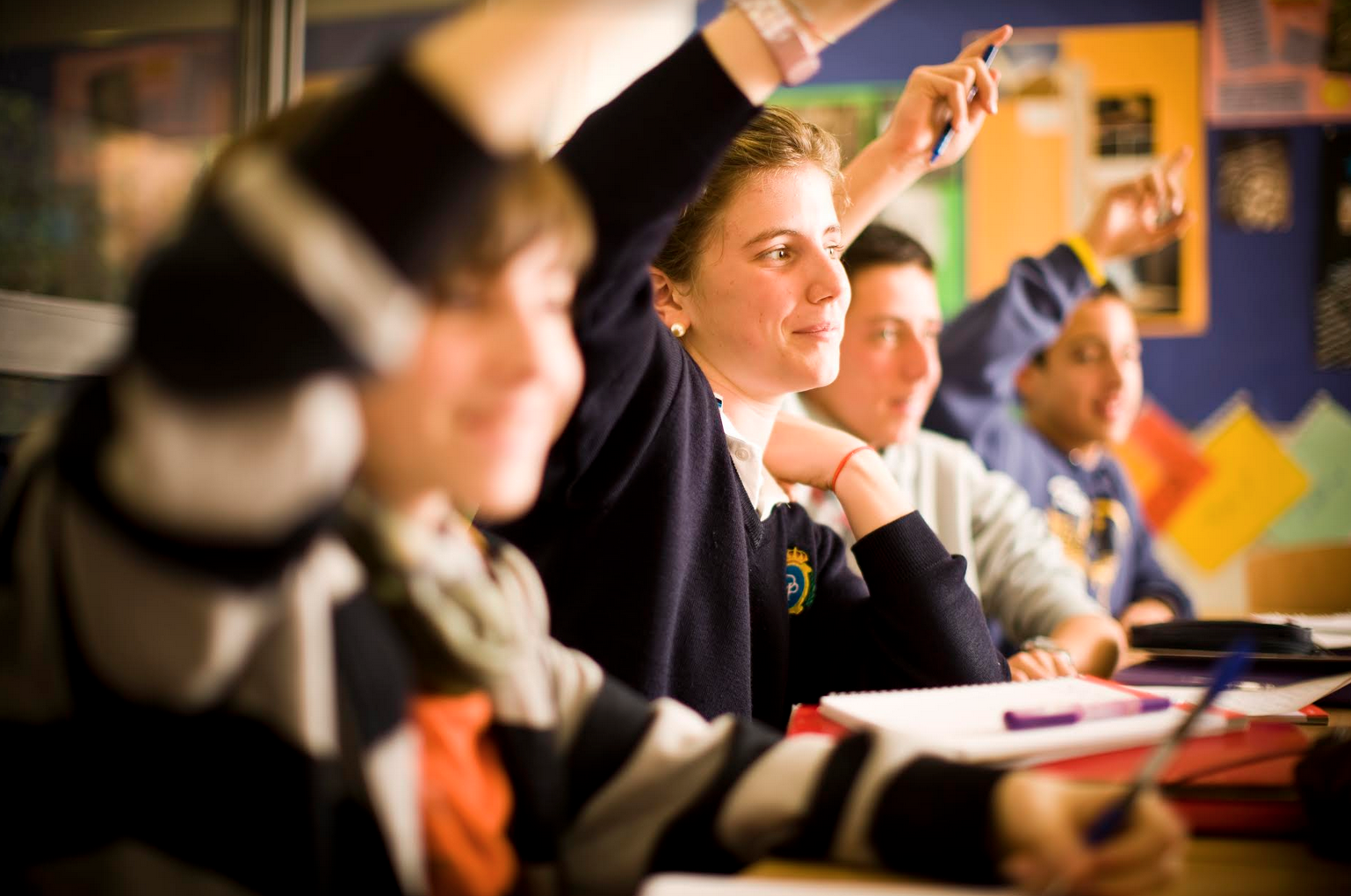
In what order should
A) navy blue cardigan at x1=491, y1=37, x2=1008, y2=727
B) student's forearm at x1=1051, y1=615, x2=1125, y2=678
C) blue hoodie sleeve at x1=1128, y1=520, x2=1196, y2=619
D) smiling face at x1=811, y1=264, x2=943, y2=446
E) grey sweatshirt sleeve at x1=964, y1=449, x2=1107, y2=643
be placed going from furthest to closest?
blue hoodie sleeve at x1=1128, y1=520, x2=1196, y2=619, smiling face at x1=811, y1=264, x2=943, y2=446, grey sweatshirt sleeve at x1=964, y1=449, x2=1107, y2=643, student's forearm at x1=1051, y1=615, x2=1125, y2=678, navy blue cardigan at x1=491, y1=37, x2=1008, y2=727

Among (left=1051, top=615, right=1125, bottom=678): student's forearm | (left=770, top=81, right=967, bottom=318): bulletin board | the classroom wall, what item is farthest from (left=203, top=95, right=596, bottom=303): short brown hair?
the classroom wall

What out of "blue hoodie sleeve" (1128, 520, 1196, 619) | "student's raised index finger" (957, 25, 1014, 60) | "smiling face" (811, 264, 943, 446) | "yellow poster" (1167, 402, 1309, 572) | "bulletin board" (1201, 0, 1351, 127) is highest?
"bulletin board" (1201, 0, 1351, 127)

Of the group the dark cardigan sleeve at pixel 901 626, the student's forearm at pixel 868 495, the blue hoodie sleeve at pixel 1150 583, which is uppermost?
the student's forearm at pixel 868 495

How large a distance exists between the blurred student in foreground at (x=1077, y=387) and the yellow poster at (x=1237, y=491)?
481 mm

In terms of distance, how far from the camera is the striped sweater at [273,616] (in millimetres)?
415

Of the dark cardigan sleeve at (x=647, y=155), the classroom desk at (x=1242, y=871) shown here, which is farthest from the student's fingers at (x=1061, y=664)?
the dark cardigan sleeve at (x=647, y=155)

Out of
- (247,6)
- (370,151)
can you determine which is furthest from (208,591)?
(247,6)

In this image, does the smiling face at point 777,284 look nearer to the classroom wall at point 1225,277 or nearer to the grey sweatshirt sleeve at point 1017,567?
the grey sweatshirt sleeve at point 1017,567

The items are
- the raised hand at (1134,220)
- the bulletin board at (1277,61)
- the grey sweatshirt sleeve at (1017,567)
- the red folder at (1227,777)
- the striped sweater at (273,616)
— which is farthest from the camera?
the bulletin board at (1277,61)

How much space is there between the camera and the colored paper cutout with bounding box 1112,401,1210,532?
10.1 ft

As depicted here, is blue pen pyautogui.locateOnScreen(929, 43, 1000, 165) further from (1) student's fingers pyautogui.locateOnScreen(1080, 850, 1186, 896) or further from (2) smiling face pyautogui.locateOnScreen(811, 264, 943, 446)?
(1) student's fingers pyautogui.locateOnScreen(1080, 850, 1186, 896)

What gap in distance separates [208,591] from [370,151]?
0.18 m

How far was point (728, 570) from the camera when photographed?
1041 millimetres

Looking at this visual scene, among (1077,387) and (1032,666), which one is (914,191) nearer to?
(1077,387)
